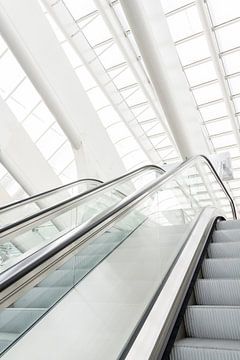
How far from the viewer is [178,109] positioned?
9914mm

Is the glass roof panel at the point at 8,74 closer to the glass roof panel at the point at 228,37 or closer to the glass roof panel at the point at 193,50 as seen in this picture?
the glass roof panel at the point at 193,50

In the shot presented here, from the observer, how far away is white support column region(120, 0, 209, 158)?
7563mm

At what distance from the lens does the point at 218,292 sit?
107 inches

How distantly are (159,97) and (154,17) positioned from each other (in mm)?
2005

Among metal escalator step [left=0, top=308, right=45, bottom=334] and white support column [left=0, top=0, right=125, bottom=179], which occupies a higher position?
white support column [left=0, top=0, right=125, bottom=179]

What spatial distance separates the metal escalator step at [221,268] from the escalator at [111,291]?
0.08 ft

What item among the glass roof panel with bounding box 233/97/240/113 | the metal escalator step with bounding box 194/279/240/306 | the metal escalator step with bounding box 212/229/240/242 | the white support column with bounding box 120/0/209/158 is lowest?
the metal escalator step with bounding box 194/279/240/306

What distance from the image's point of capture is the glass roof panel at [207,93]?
13.4 metres

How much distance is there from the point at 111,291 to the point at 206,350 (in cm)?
71

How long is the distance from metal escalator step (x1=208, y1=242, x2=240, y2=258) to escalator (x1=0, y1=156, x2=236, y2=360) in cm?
4

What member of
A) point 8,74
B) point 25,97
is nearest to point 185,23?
point 25,97

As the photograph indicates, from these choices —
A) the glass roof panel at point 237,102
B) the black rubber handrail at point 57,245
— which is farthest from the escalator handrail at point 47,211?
the glass roof panel at point 237,102

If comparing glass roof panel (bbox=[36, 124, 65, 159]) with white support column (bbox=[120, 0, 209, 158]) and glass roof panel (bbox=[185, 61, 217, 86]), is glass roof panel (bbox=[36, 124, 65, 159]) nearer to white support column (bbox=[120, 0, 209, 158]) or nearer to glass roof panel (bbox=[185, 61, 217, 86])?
white support column (bbox=[120, 0, 209, 158])

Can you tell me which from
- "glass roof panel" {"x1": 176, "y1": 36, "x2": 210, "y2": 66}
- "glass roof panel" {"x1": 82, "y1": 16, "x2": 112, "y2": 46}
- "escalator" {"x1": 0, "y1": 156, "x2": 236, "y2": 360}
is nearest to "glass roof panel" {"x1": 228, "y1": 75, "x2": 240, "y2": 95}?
"glass roof panel" {"x1": 176, "y1": 36, "x2": 210, "y2": 66}
